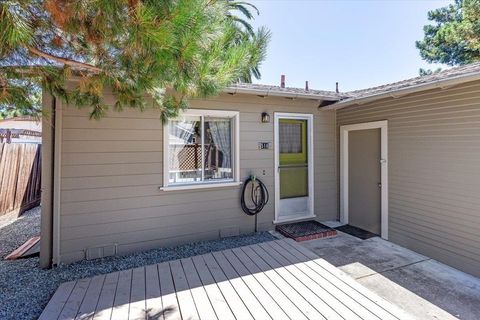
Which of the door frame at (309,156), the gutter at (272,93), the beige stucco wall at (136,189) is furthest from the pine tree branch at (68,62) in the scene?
the door frame at (309,156)

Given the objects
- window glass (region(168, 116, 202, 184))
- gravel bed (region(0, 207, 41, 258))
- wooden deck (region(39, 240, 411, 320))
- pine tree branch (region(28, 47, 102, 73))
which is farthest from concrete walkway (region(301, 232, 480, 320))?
gravel bed (region(0, 207, 41, 258))

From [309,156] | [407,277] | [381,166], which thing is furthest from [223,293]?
[381,166]

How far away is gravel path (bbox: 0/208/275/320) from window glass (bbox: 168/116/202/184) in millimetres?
1191

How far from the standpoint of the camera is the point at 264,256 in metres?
3.61

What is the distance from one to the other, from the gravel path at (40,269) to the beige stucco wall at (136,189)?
221 millimetres

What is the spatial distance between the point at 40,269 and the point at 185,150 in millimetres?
2637

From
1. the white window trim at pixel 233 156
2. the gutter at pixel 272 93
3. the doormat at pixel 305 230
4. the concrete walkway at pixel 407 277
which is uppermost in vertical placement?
Answer: the gutter at pixel 272 93

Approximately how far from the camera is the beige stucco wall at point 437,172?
3.46 m

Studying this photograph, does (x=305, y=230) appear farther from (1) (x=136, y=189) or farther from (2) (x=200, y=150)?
(1) (x=136, y=189)

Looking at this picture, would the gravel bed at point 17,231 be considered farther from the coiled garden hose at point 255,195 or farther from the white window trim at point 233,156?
the coiled garden hose at point 255,195

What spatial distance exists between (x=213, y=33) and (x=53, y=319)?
2840 mm

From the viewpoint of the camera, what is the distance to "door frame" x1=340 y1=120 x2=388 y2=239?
4.67 meters

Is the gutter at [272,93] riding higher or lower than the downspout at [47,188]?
higher

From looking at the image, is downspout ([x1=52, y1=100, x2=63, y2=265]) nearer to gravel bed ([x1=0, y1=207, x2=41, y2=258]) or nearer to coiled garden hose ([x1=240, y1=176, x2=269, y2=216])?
gravel bed ([x1=0, y1=207, x2=41, y2=258])
